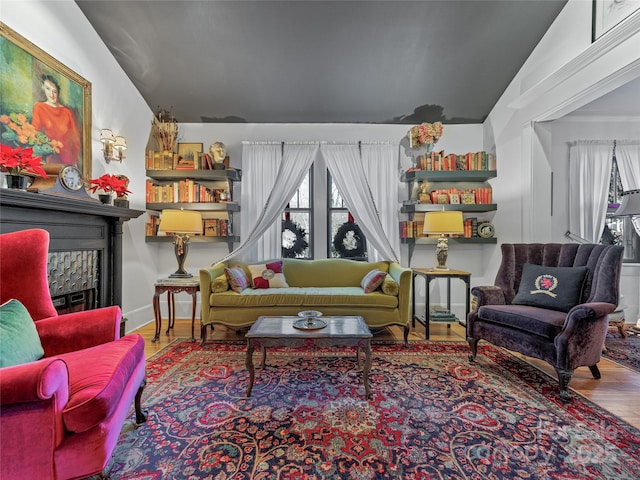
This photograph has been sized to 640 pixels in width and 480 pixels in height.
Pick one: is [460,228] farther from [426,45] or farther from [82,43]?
[82,43]

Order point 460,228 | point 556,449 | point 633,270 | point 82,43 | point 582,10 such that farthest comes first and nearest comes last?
point 633,270
point 460,228
point 82,43
point 582,10
point 556,449

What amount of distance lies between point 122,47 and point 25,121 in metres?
1.45

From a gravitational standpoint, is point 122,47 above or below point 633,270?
above

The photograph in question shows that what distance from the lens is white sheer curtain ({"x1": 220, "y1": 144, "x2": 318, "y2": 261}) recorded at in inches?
162

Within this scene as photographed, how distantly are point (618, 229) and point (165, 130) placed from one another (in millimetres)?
6134

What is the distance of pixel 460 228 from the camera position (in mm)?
3480

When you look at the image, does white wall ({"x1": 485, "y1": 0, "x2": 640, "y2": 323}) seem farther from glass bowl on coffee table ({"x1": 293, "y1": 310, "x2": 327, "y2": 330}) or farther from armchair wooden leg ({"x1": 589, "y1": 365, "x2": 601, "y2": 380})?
glass bowl on coffee table ({"x1": 293, "y1": 310, "x2": 327, "y2": 330})

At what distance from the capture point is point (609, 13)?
2.51m

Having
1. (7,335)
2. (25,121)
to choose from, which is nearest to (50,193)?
(25,121)

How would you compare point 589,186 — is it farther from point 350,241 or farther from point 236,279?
point 236,279

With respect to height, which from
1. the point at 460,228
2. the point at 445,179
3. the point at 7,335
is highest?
the point at 445,179

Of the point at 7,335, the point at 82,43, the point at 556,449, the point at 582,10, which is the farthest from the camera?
the point at 82,43

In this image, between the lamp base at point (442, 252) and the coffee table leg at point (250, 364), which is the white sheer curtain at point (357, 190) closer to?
the lamp base at point (442, 252)

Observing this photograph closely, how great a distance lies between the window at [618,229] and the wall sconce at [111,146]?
599cm
